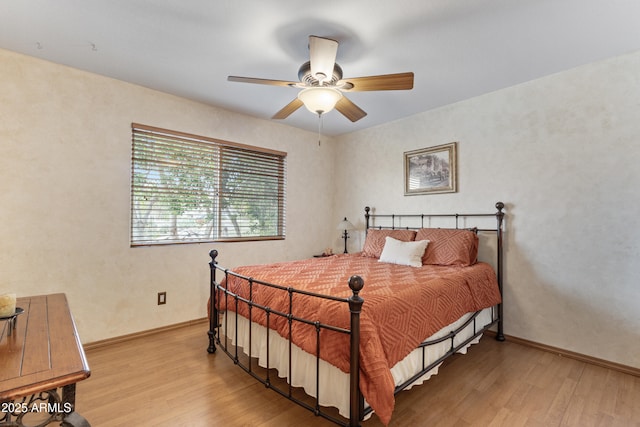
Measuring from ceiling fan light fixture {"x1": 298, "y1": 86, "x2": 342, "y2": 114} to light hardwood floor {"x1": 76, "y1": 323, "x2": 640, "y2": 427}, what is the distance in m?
1.99

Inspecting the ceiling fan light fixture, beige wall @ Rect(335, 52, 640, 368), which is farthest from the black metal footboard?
beige wall @ Rect(335, 52, 640, 368)

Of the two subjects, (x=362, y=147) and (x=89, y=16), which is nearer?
(x=89, y=16)

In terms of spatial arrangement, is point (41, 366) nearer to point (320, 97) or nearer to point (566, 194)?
point (320, 97)

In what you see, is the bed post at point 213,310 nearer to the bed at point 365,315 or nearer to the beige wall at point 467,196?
the bed at point 365,315

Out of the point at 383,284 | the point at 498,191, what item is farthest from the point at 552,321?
the point at 383,284

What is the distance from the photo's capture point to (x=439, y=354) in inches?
82.0

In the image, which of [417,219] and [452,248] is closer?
[452,248]

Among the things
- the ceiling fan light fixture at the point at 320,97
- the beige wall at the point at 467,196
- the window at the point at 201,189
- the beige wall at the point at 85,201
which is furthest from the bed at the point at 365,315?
the ceiling fan light fixture at the point at 320,97

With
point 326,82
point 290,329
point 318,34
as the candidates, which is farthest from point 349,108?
point 290,329

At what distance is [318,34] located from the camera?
83.2 inches

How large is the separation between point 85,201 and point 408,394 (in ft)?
10.0

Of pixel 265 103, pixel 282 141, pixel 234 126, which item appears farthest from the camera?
pixel 282 141

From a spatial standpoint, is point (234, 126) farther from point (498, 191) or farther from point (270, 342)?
point (498, 191)

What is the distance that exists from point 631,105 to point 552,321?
6.18 ft
